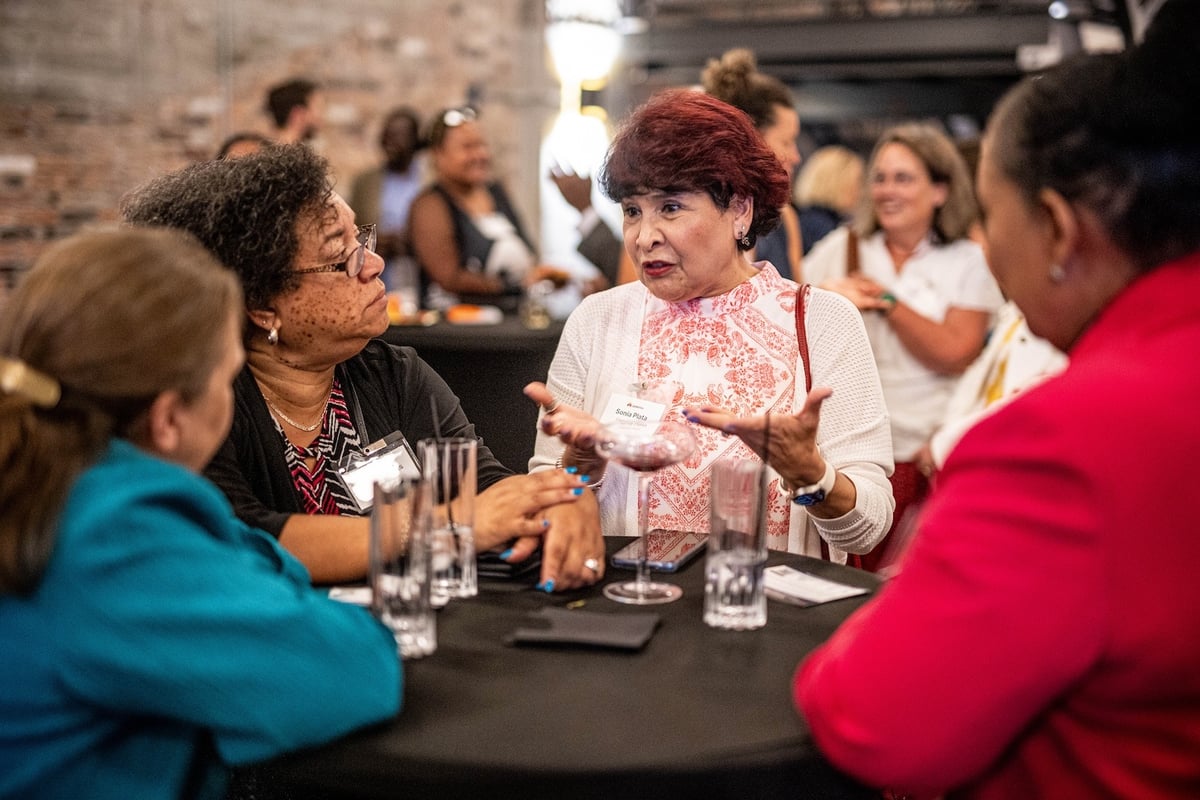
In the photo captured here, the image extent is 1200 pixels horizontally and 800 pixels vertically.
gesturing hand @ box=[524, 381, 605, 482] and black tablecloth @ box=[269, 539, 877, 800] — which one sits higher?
gesturing hand @ box=[524, 381, 605, 482]

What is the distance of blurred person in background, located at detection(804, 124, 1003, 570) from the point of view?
12.2 feet

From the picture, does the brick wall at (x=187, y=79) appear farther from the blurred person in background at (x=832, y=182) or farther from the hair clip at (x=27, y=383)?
the hair clip at (x=27, y=383)

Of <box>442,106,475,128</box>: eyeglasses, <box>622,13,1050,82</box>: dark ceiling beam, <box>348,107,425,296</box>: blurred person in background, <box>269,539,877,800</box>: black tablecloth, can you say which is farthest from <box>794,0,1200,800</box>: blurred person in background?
<box>622,13,1050,82</box>: dark ceiling beam

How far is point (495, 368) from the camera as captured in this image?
11.4ft

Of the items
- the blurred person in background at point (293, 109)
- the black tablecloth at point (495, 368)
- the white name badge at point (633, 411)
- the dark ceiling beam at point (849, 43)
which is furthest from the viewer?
the dark ceiling beam at point (849, 43)

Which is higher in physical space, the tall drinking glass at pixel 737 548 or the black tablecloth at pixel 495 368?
the tall drinking glass at pixel 737 548

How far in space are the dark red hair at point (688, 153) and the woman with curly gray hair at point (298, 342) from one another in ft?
1.83

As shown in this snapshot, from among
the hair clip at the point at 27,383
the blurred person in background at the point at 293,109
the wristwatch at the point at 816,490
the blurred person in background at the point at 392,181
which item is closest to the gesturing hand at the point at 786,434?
the wristwatch at the point at 816,490

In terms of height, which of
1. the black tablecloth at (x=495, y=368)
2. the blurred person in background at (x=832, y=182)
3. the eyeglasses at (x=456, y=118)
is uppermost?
the eyeglasses at (x=456, y=118)

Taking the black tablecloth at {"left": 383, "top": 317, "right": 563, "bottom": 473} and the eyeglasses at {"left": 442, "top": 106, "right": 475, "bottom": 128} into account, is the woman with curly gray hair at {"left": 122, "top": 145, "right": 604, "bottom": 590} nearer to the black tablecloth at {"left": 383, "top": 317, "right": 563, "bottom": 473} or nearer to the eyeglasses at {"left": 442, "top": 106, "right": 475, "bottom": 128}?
the black tablecloth at {"left": 383, "top": 317, "right": 563, "bottom": 473}

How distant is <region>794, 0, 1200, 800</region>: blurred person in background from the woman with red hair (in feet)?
3.22

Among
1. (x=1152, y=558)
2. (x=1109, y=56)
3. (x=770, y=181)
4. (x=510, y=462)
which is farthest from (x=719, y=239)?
(x=1152, y=558)

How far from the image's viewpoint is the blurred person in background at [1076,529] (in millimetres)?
1034

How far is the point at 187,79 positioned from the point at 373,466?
4894 mm
